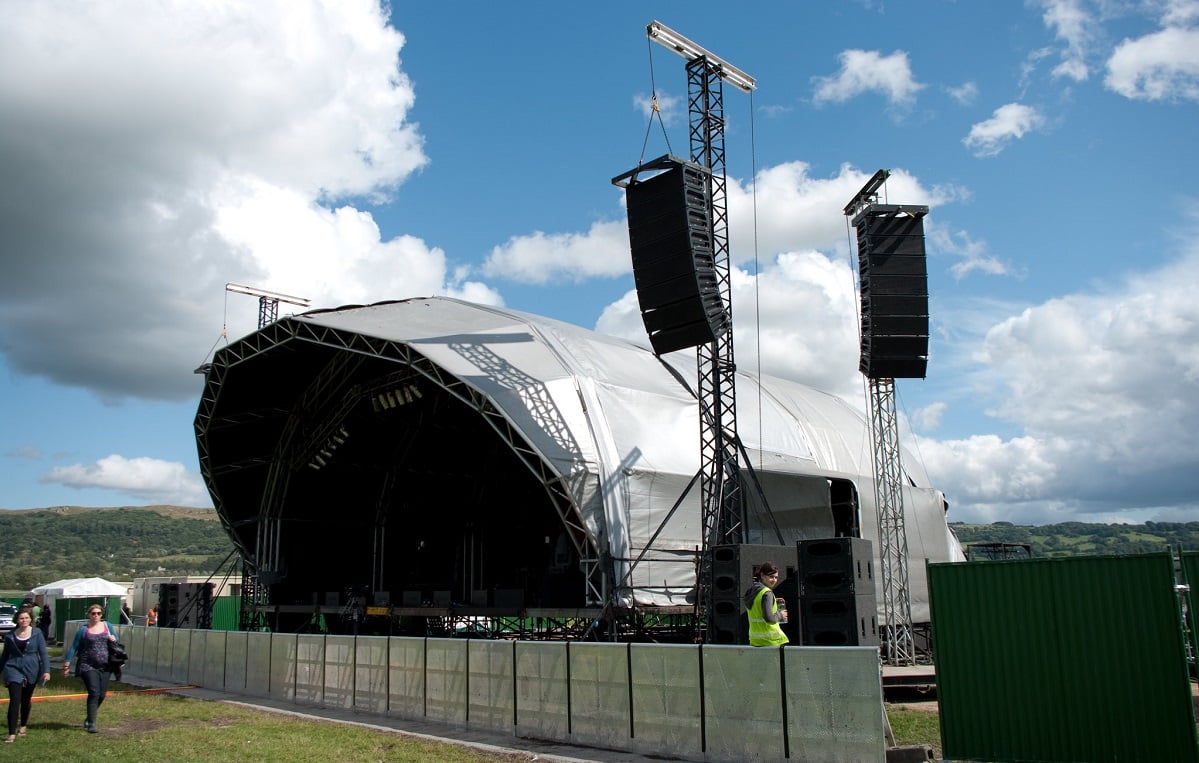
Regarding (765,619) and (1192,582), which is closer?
(1192,582)

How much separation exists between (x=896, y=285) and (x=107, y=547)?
183747 mm

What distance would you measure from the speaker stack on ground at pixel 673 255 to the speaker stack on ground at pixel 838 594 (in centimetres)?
723

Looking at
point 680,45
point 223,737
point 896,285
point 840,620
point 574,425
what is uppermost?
point 680,45

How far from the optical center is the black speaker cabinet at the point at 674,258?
56.5 ft

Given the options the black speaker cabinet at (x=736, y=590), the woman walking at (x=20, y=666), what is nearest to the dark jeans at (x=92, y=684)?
the woman walking at (x=20, y=666)

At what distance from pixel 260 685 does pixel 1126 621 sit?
1253cm

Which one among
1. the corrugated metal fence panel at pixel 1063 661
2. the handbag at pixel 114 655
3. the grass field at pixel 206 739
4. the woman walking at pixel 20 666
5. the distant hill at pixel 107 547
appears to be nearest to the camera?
the corrugated metal fence panel at pixel 1063 661

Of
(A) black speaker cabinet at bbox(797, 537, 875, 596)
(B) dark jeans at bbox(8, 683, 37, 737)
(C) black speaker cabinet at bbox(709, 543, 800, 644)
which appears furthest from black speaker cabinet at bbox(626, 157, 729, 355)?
(B) dark jeans at bbox(8, 683, 37, 737)

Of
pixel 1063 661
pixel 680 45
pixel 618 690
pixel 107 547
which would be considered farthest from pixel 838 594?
pixel 107 547

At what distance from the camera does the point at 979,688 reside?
8125 mm

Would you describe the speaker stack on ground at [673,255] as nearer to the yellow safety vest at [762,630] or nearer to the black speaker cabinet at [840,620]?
the black speaker cabinet at [840,620]

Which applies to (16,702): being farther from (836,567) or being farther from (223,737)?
(836,567)

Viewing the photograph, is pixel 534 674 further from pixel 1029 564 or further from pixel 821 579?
pixel 1029 564

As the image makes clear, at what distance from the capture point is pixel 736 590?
12.3m
